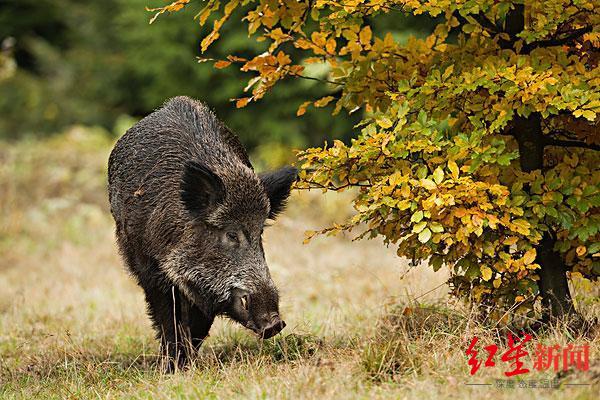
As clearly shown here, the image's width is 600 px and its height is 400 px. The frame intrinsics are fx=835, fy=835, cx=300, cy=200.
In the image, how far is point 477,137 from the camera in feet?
15.3

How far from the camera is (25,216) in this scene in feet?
40.4

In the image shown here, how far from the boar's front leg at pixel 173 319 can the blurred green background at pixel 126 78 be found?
8.48 meters

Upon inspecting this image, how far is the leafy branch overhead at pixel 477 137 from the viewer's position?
454 centimetres

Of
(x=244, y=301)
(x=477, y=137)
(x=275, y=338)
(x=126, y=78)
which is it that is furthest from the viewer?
(x=126, y=78)

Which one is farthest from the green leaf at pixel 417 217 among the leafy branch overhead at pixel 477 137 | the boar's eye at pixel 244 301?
the boar's eye at pixel 244 301

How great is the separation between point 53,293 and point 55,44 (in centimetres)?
1765

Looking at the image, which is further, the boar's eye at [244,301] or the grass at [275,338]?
the boar's eye at [244,301]

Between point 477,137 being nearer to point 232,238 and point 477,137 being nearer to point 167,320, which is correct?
point 232,238

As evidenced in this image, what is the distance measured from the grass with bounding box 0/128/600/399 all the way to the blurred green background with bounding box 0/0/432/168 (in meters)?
3.78

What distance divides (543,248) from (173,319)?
2.50 metres

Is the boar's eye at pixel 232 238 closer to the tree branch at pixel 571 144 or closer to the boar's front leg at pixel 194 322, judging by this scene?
the boar's front leg at pixel 194 322

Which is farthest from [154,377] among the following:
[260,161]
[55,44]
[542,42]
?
[55,44]

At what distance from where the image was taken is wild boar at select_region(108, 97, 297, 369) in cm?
529

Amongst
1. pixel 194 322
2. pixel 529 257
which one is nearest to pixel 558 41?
pixel 529 257
